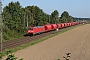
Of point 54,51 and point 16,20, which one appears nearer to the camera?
point 54,51

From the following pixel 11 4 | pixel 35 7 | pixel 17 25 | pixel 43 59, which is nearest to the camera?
pixel 43 59

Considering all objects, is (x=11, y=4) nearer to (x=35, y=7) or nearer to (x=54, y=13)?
(x=35, y=7)

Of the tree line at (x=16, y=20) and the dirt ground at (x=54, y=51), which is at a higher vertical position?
the tree line at (x=16, y=20)

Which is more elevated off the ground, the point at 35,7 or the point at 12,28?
the point at 35,7

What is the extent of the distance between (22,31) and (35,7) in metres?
35.1

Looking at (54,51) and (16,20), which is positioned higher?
(16,20)

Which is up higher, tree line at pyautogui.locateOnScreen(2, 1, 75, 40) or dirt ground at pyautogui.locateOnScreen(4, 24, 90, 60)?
tree line at pyautogui.locateOnScreen(2, 1, 75, 40)

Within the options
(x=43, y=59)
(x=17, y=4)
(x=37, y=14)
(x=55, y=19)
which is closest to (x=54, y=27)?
(x=37, y=14)

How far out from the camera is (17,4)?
65.4 m

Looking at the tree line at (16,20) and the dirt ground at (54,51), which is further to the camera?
the tree line at (16,20)

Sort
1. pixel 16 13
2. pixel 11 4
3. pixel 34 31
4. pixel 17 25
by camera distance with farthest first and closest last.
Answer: pixel 11 4
pixel 16 13
pixel 17 25
pixel 34 31

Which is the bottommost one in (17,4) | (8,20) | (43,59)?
(43,59)

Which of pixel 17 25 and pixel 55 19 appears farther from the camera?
pixel 55 19

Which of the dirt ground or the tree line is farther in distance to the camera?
the tree line
